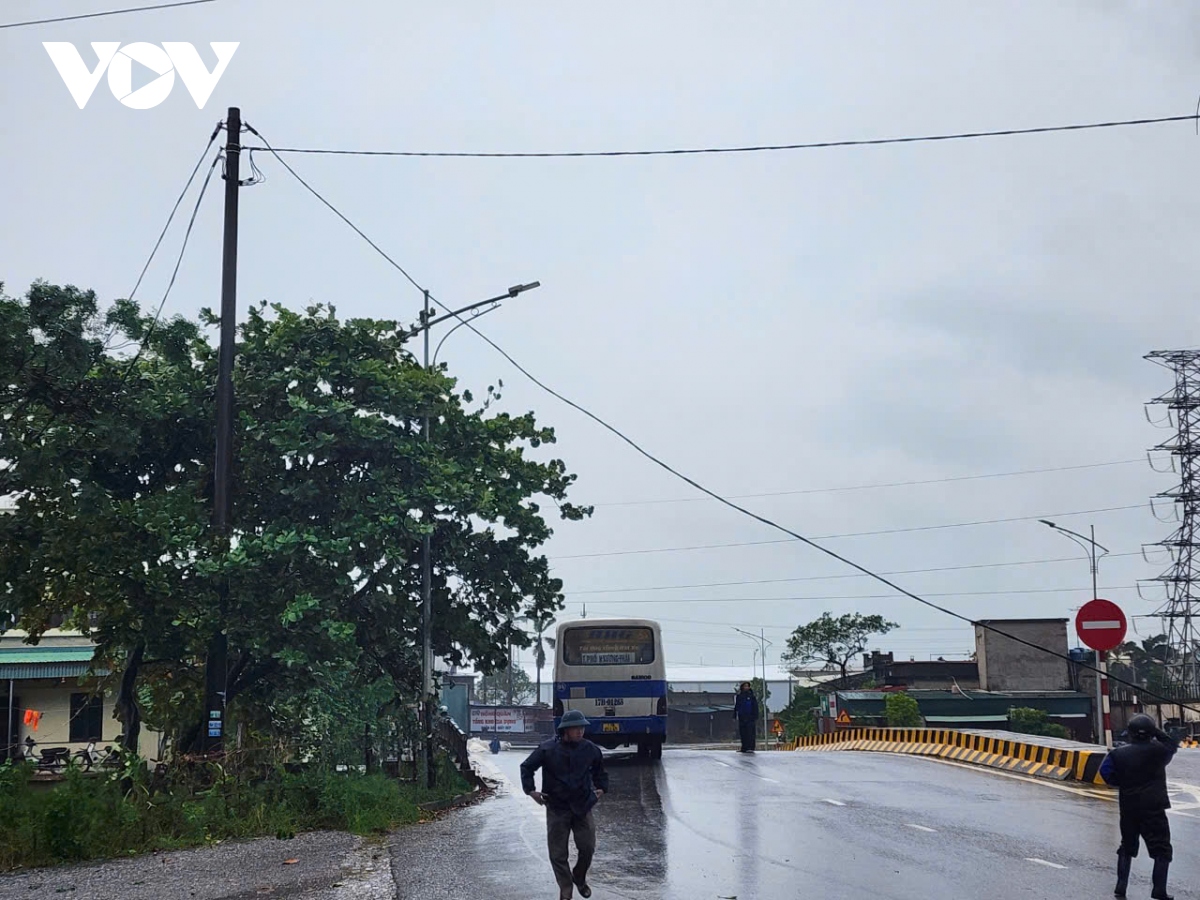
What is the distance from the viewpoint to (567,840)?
10.9 m

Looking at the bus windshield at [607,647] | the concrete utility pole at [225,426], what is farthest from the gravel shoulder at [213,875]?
the bus windshield at [607,647]

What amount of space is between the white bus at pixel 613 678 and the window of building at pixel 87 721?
51.5ft

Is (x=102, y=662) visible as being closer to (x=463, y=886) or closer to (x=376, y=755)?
(x=376, y=755)

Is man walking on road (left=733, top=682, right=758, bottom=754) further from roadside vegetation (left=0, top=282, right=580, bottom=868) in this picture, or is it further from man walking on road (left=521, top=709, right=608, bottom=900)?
man walking on road (left=521, top=709, right=608, bottom=900)

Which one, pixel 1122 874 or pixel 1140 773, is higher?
pixel 1140 773

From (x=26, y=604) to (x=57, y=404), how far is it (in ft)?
11.3

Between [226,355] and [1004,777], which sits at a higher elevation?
Answer: [226,355]

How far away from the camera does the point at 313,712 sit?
835 inches

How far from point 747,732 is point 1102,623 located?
37.8 feet

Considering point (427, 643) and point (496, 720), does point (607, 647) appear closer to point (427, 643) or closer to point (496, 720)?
point (427, 643)

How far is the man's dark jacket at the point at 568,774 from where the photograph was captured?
1095cm

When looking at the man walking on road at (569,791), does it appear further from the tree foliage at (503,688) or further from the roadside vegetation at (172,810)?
the tree foliage at (503,688)

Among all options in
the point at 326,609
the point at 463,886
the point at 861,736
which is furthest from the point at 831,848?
the point at 861,736

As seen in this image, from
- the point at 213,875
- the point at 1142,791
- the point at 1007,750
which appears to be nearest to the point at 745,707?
the point at 1007,750
